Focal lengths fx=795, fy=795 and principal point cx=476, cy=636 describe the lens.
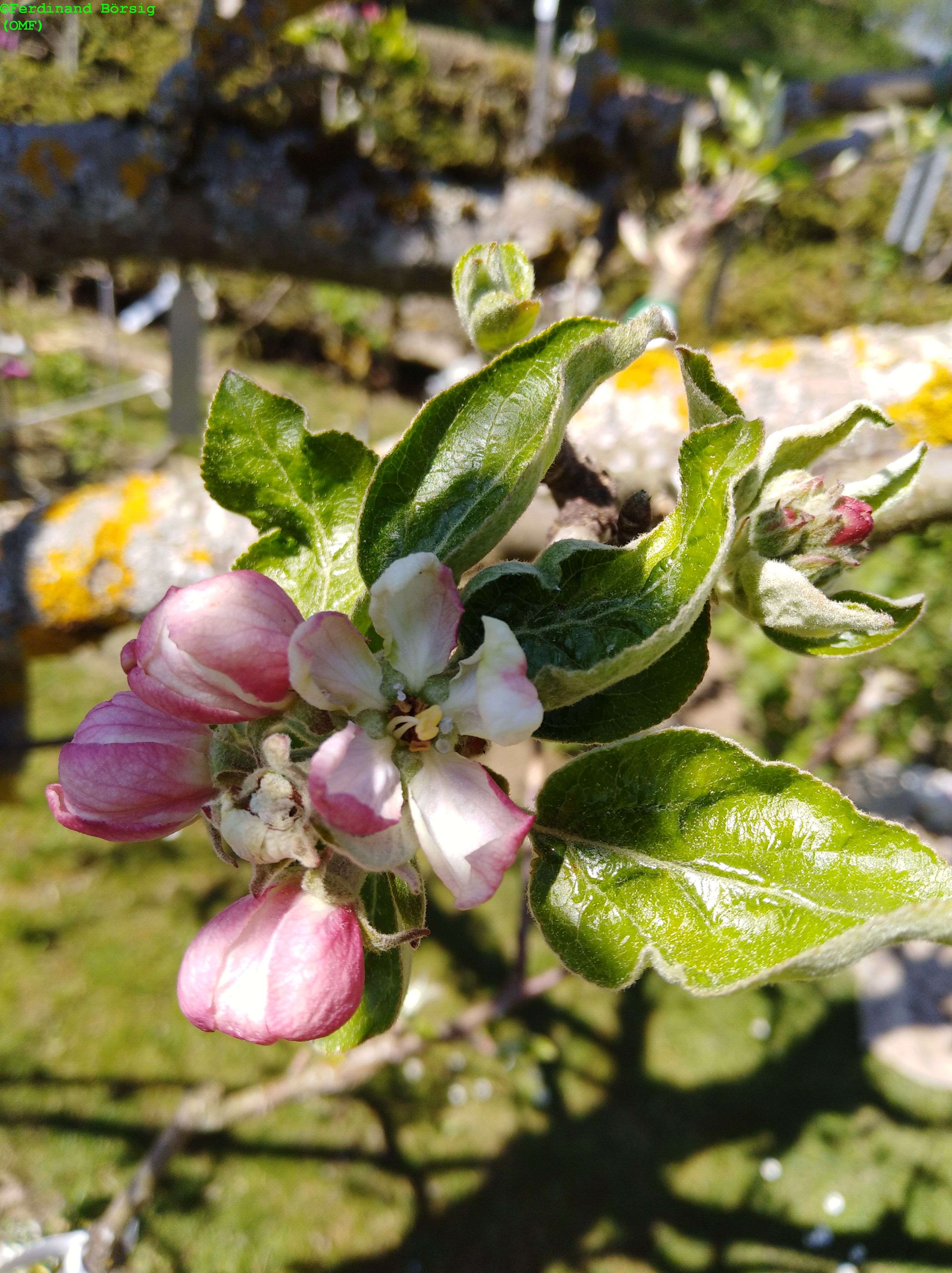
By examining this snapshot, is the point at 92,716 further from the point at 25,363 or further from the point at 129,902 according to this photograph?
the point at 25,363

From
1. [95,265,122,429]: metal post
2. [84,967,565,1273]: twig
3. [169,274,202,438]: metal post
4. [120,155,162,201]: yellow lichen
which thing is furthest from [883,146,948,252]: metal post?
[95,265,122,429]: metal post

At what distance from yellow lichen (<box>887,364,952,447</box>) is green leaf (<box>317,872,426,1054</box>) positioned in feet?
4.81

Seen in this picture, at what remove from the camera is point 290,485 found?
0.71 metres

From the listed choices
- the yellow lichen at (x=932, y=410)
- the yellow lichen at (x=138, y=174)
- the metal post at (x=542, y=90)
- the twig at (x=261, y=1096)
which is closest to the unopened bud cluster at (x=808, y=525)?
the yellow lichen at (x=932, y=410)

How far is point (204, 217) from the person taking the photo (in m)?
1.97

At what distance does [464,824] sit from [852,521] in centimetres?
47

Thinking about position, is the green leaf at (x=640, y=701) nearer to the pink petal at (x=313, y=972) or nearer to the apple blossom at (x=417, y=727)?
the apple blossom at (x=417, y=727)

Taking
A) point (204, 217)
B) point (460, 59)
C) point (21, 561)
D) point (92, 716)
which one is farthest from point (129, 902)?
point (460, 59)

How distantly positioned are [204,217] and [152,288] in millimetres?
6765

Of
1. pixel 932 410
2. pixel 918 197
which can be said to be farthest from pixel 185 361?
pixel 918 197

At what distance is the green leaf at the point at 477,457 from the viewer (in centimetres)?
59

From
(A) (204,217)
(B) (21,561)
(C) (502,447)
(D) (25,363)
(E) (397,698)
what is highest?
(C) (502,447)

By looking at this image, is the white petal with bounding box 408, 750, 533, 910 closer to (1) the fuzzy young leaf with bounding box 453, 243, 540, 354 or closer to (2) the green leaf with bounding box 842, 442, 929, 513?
(1) the fuzzy young leaf with bounding box 453, 243, 540, 354

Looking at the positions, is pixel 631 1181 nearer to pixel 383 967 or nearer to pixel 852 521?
pixel 383 967
